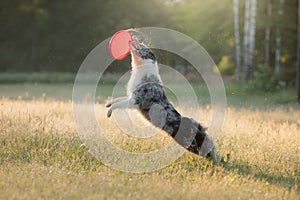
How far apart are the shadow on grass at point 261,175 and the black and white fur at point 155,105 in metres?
0.29

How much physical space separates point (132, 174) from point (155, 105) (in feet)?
3.85

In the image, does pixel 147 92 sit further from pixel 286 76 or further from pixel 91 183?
pixel 286 76

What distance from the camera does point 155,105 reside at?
21.3ft

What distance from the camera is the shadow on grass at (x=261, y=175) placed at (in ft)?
20.0

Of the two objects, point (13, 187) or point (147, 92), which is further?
point (147, 92)

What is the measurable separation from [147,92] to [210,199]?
6.96 feet

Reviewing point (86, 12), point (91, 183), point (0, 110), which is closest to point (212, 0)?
point (86, 12)

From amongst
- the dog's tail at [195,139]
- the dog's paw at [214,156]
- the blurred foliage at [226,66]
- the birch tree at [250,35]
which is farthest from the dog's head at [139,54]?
the blurred foliage at [226,66]

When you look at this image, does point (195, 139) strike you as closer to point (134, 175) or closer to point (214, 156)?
A: point (214, 156)

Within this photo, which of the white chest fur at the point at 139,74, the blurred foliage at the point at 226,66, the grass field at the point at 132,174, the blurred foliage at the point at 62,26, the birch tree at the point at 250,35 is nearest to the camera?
the grass field at the point at 132,174

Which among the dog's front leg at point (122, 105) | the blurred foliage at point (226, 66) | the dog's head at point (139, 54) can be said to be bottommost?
the dog's front leg at point (122, 105)

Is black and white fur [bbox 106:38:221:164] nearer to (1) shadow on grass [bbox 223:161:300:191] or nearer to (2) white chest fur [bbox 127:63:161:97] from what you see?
(2) white chest fur [bbox 127:63:161:97]

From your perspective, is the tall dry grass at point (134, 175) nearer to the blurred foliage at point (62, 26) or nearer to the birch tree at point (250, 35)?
the birch tree at point (250, 35)

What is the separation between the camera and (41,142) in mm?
7227
